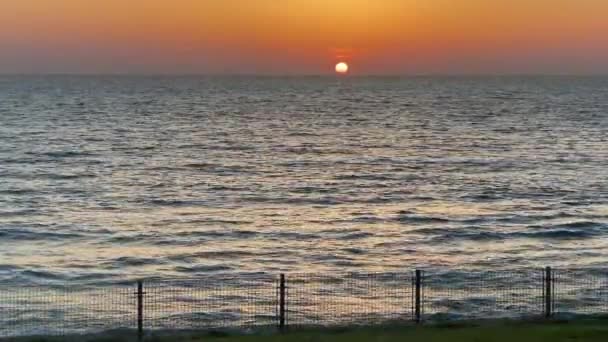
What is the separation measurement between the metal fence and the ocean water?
305 centimetres

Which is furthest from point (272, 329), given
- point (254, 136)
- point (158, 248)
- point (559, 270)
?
point (254, 136)

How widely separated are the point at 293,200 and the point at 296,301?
29025 millimetres

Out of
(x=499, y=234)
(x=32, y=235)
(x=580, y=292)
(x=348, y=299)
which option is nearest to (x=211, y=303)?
(x=348, y=299)

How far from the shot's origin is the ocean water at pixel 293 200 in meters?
41.1

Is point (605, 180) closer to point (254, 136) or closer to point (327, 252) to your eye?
point (327, 252)

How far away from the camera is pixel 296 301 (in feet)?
101

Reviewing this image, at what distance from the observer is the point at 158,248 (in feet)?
142

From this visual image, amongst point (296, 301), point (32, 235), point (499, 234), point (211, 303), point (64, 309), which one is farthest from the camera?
point (499, 234)

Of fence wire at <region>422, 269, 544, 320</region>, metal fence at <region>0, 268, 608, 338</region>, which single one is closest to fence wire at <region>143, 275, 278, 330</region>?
metal fence at <region>0, 268, 608, 338</region>

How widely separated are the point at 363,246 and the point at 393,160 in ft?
139

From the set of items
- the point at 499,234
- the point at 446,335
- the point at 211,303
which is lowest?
the point at 211,303

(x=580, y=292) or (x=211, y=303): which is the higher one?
(x=580, y=292)

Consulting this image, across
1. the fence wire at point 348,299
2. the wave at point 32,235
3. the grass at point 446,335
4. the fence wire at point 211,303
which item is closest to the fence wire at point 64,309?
the fence wire at point 211,303

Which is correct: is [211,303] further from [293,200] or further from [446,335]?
[293,200]
